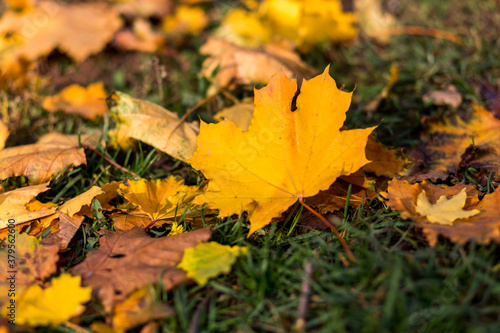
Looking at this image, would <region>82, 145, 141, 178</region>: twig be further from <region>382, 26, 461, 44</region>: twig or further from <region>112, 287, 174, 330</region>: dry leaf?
<region>382, 26, 461, 44</region>: twig

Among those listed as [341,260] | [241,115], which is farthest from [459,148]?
[241,115]

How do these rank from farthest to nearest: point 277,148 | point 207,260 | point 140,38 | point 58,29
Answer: point 140,38
point 58,29
point 277,148
point 207,260

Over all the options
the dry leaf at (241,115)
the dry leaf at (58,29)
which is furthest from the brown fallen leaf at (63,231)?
the dry leaf at (58,29)

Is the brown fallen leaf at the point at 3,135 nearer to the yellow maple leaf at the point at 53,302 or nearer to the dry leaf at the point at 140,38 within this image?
the yellow maple leaf at the point at 53,302

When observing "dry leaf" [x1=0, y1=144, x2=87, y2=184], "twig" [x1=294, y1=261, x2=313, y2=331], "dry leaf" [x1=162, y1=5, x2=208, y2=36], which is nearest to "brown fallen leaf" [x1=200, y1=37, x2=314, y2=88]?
"dry leaf" [x1=162, y1=5, x2=208, y2=36]

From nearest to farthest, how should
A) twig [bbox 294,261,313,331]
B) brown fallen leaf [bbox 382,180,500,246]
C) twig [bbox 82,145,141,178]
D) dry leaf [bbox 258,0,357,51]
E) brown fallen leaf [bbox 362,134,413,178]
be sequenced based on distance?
twig [bbox 294,261,313,331]
brown fallen leaf [bbox 382,180,500,246]
brown fallen leaf [bbox 362,134,413,178]
twig [bbox 82,145,141,178]
dry leaf [bbox 258,0,357,51]

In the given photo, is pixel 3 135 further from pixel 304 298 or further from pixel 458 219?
pixel 458 219

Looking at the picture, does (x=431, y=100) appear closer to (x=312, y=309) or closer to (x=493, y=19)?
(x=493, y=19)
